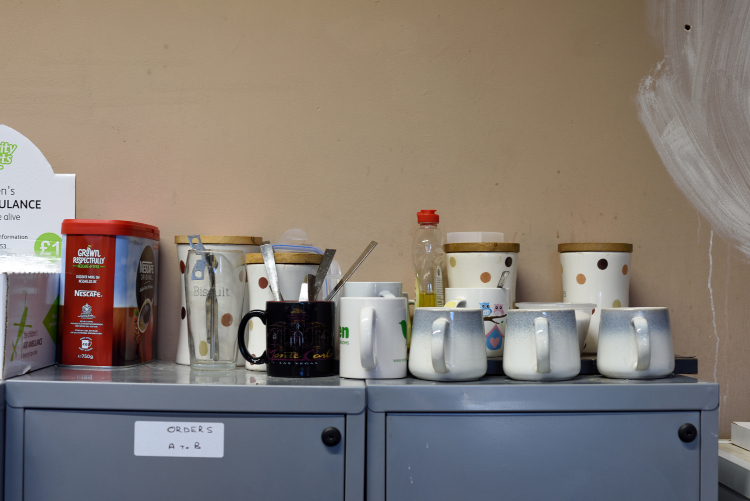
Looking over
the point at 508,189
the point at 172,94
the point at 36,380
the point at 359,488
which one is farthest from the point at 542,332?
the point at 172,94

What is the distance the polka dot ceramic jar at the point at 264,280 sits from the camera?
1005 mm

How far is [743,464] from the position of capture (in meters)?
0.97

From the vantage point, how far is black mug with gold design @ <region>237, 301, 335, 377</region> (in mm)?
932

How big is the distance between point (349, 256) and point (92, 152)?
0.60 metres

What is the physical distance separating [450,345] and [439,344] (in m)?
0.03

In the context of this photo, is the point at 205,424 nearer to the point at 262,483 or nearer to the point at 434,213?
the point at 262,483

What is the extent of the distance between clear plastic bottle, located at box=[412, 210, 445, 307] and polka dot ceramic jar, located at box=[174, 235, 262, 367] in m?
0.32

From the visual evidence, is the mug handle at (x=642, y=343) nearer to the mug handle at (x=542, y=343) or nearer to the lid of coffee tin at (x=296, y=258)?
the mug handle at (x=542, y=343)

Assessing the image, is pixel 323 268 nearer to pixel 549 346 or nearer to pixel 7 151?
pixel 549 346

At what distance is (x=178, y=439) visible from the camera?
2.80 ft

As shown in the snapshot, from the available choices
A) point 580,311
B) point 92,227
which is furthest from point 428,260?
point 92,227

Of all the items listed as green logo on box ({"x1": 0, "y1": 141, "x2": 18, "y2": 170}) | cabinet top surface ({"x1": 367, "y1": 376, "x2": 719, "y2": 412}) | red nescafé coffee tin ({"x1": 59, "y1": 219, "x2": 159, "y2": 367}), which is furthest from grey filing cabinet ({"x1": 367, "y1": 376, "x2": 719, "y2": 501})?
green logo on box ({"x1": 0, "y1": 141, "x2": 18, "y2": 170})

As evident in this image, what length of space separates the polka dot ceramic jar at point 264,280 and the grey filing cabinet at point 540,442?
25 cm

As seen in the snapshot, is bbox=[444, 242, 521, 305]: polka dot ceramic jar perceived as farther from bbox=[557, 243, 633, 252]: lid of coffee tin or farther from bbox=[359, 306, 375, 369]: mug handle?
bbox=[359, 306, 375, 369]: mug handle
